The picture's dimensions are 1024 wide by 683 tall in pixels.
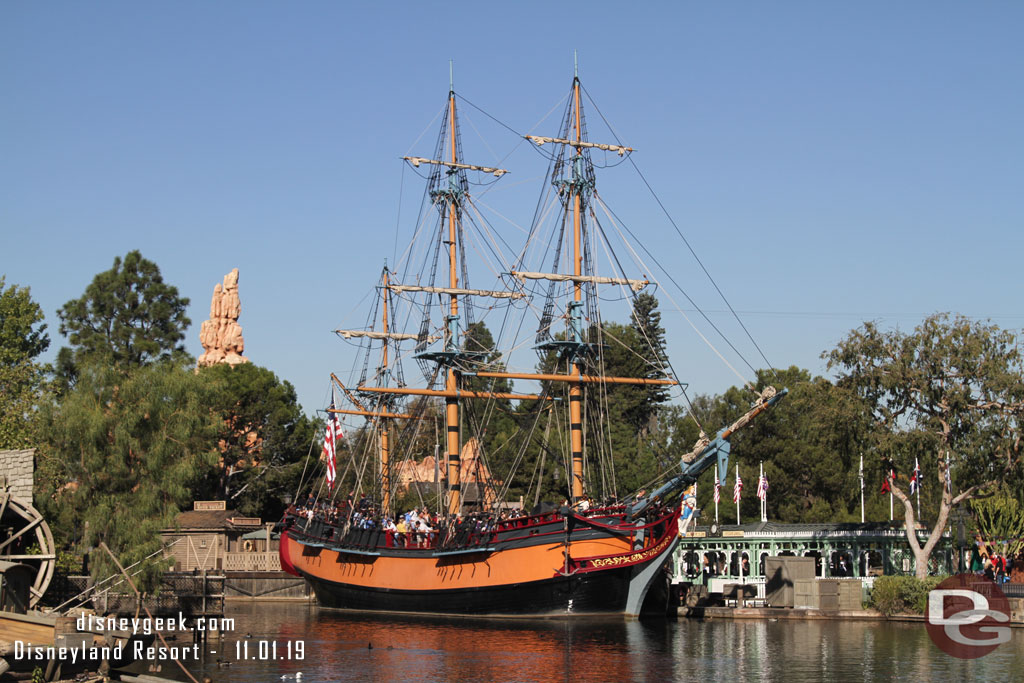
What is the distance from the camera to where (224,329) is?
105 m

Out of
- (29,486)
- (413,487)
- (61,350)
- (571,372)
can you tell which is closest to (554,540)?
(571,372)

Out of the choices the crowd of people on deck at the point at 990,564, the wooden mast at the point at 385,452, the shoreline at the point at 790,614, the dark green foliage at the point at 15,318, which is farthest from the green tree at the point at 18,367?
the crowd of people on deck at the point at 990,564

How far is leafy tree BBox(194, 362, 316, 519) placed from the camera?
258 feet

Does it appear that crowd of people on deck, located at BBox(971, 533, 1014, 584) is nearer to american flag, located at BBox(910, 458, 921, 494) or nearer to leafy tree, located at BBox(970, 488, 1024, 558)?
leafy tree, located at BBox(970, 488, 1024, 558)

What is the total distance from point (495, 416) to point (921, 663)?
182 feet

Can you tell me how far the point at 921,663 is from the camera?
106ft

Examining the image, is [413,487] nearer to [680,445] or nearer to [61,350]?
[680,445]

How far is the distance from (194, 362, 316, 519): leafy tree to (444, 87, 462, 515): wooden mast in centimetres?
2416

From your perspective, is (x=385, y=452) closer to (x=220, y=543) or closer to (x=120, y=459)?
(x=220, y=543)

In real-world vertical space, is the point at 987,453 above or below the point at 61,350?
below

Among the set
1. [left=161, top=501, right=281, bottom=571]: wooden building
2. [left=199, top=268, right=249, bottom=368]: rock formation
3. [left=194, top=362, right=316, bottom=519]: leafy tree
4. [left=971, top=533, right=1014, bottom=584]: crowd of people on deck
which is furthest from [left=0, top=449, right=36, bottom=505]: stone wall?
[left=199, top=268, right=249, bottom=368]: rock formation

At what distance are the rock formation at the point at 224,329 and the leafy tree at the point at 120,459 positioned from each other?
65178mm

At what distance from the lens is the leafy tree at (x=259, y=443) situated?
78.5 m

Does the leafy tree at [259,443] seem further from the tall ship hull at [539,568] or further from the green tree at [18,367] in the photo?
the tall ship hull at [539,568]
